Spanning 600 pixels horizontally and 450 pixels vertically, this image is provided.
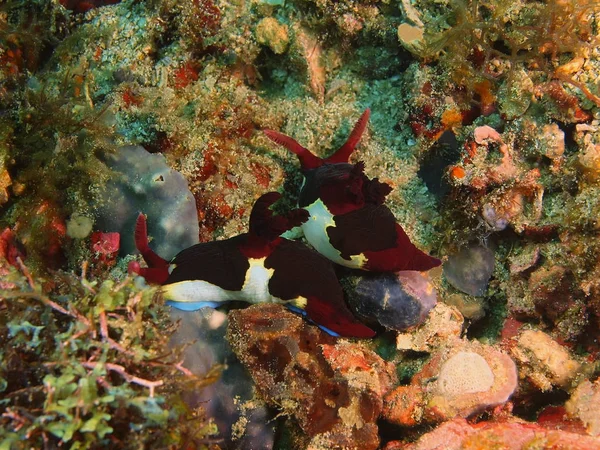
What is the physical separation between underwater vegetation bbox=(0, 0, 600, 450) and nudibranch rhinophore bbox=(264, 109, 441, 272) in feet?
0.06

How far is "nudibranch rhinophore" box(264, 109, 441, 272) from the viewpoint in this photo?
328cm

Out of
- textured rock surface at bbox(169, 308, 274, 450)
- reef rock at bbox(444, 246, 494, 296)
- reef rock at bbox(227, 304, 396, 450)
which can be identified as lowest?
textured rock surface at bbox(169, 308, 274, 450)

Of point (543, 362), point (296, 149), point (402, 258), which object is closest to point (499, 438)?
point (543, 362)

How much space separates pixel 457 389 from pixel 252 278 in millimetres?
1597

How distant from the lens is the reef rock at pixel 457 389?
2955mm

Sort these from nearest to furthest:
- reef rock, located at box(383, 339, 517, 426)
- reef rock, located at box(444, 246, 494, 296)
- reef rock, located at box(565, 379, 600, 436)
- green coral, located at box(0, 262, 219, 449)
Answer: green coral, located at box(0, 262, 219, 449) < reef rock, located at box(565, 379, 600, 436) < reef rock, located at box(383, 339, 517, 426) < reef rock, located at box(444, 246, 494, 296)

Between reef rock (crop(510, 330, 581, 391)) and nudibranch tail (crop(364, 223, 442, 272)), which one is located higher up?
nudibranch tail (crop(364, 223, 442, 272))

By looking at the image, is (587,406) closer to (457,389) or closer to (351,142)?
(457,389)

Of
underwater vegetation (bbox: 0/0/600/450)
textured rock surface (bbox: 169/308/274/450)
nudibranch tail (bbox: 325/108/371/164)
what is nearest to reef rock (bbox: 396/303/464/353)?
underwater vegetation (bbox: 0/0/600/450)

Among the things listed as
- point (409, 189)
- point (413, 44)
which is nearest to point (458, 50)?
point (413, 44)

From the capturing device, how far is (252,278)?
3.22 m

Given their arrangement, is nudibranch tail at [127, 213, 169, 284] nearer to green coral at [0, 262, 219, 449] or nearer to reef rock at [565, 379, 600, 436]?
green coral at [0, 262, 219, 449]

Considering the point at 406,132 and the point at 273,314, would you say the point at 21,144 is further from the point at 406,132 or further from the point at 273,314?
the point at 406,132

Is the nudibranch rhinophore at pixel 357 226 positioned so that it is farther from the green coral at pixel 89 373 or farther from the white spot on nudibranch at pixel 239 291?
the green coral at pixel 89 373
